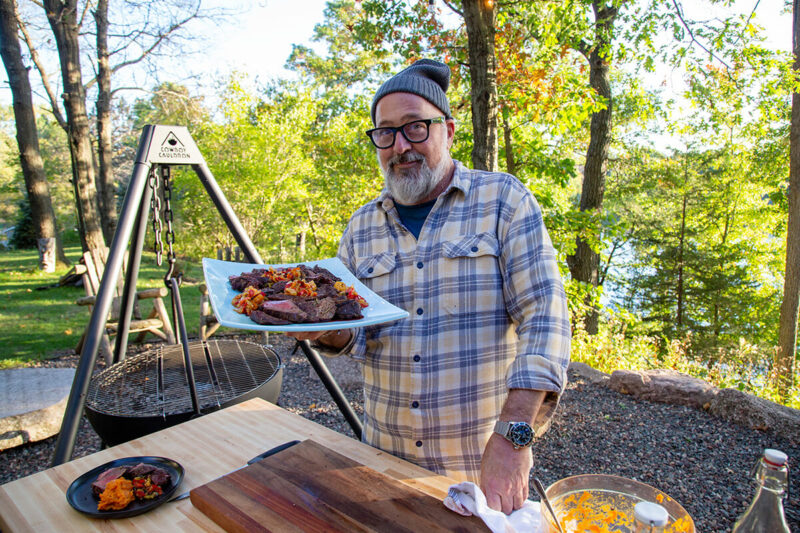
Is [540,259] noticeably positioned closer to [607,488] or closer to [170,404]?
[607,488]

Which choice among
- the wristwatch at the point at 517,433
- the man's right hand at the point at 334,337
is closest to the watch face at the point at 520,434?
the wristwatch at the point at 517,433

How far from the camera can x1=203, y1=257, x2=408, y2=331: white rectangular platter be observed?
147cm

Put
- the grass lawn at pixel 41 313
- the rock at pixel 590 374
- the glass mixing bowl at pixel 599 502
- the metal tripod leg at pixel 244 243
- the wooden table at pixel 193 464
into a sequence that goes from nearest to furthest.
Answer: the glass mixing bowl at pixel 599 502 < the wooden table at pixel 193 464 < the metal tripod leg at pixel 244 243 < the rock at pixel 590 374 < the grass lawn at pixel 41 313

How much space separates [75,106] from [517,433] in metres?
8.25

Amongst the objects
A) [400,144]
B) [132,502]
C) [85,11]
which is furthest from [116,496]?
[85,11]

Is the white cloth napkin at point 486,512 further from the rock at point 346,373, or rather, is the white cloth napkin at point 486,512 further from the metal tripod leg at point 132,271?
the rock at point 346,373

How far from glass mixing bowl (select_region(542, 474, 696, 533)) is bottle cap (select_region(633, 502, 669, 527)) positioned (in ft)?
0.47

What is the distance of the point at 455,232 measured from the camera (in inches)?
70.7

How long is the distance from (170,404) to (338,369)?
307 centimetres

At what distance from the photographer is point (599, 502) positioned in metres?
1.04

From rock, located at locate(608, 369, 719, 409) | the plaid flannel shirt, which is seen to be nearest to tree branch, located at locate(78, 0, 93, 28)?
the plaid flannel shirt

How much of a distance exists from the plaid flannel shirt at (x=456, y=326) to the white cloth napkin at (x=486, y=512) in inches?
20.2

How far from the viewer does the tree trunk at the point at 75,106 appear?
7.06 metres

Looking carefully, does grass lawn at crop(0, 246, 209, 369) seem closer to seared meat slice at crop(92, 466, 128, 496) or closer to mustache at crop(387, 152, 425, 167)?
seared meat slice at crop(92, 466, 128, 496)
